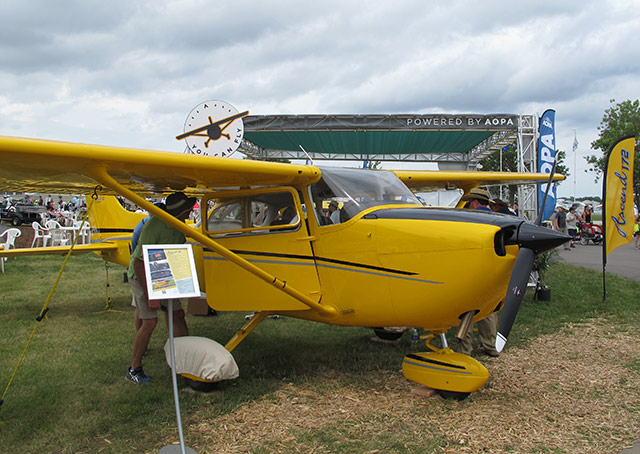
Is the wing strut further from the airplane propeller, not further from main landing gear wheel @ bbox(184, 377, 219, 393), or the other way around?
the airplane propeller

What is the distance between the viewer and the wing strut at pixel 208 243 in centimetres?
374

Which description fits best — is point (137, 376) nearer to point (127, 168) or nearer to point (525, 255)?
point (127, 168)

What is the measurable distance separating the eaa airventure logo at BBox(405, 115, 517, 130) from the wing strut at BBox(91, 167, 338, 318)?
8946 mm

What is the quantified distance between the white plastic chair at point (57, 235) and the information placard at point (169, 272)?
45.6 feet

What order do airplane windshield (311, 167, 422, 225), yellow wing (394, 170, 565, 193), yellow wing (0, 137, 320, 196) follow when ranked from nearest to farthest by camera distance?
yellow wing (0, 137, 320, 196)
airplane windshield (311, 167, 422, 225)
yellow wing (394, 170, 565, 193)

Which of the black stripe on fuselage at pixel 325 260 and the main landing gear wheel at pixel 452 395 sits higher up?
the black stripe on fuselage at pixel 325 260

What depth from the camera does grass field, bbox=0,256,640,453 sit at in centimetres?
351

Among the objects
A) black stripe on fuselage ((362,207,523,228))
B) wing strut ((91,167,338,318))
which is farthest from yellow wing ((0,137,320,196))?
black stripe on fuselage ((362,207,523,228))

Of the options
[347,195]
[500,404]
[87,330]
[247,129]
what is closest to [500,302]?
[500,404]

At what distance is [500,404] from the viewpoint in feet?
13.5

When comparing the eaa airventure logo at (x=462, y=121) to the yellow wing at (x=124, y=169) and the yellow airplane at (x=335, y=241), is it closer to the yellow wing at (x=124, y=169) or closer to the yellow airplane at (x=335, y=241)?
the yellow airplane at (x=335, y=241)

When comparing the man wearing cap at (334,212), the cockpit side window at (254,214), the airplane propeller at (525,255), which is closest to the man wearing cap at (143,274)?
the cockpit side window at (254,214)

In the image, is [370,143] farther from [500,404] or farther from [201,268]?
[500,404]

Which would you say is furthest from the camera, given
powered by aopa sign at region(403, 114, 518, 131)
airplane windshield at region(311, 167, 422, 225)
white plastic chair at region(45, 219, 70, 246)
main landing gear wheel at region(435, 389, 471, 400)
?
white plastic chair at region(45, 219, 70, 246)
